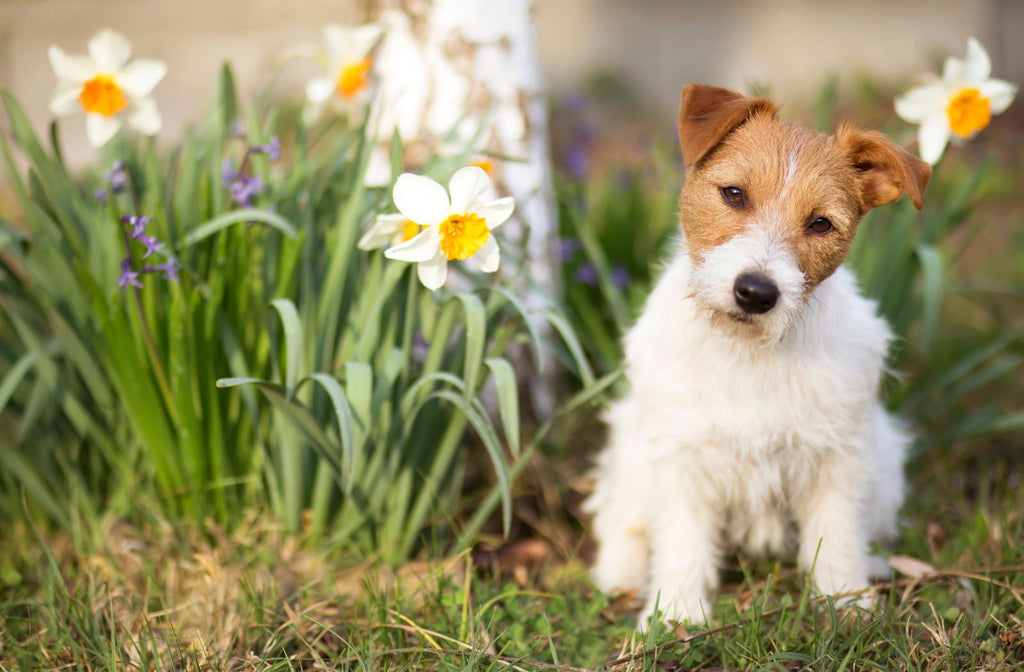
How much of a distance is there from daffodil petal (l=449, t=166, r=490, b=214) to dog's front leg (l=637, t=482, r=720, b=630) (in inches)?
37.6

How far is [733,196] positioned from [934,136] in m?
0.96

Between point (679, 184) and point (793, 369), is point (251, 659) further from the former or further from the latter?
point (679, 184)

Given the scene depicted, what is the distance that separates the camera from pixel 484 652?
2051mm

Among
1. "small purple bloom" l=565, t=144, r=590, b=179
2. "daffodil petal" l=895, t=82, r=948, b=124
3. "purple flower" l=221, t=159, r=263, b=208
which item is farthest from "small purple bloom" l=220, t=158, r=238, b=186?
"daffodil petal" l=895, t=82, r=948, b=124

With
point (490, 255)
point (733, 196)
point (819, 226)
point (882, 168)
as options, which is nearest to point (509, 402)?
point (490, 255)

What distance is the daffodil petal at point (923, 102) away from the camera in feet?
8.71

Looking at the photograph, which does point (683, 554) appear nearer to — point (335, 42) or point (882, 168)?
point (882, 168)

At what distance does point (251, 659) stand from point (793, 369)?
1511mm

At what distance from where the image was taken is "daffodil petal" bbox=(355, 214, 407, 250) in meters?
2.22

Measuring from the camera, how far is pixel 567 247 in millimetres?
3400

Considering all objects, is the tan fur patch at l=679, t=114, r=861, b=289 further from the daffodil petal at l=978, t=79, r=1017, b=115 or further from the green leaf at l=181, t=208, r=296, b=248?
the green leaf at l=181, t=208, r=296, b=248

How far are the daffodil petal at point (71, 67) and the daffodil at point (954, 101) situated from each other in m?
2.36

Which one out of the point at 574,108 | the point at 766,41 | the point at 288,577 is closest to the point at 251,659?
the point at 288,577

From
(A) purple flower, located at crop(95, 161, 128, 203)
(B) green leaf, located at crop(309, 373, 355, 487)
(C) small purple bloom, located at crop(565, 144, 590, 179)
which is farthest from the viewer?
(C) small purple bloom, located at crop(565, 144, 590, 179)
